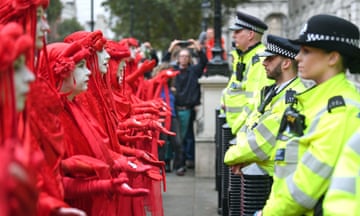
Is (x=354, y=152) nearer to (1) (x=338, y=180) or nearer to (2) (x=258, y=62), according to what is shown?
(1) (x=338, y=180)

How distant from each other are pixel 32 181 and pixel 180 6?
35.6 m

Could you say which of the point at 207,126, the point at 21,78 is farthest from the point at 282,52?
the point at 207,126

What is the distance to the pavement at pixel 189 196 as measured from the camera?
11078 millimetres

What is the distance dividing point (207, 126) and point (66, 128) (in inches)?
323

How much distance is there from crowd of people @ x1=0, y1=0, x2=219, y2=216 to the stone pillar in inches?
137

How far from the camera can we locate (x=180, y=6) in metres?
38.4

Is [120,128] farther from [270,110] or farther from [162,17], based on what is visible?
[162,17]

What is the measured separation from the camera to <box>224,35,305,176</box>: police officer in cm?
599

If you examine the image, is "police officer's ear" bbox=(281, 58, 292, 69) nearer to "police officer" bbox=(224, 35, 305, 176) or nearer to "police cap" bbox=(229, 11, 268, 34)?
"police officer" bbox=(224, 35, 305, 176)

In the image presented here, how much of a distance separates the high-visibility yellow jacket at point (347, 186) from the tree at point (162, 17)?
110ft

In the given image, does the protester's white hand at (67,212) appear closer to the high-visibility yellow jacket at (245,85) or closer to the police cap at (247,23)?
the high-visibility yellow jacket at (245,85)

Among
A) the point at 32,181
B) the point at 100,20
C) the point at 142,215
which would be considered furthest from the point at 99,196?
the point at 100,20

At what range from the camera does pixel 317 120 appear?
4.42 meters

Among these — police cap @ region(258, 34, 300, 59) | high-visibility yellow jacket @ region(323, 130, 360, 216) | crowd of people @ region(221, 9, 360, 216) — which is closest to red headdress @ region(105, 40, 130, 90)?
police cap @ region(258, 34, 300, 59)
